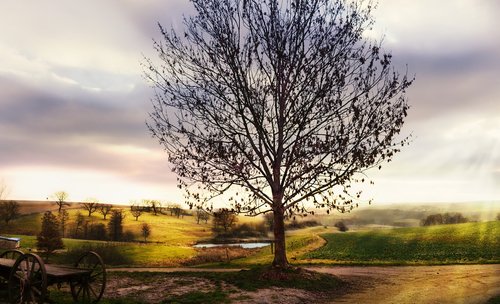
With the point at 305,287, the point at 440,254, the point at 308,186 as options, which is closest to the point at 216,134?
the point at 308,186

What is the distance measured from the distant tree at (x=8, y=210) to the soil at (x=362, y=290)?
307ft

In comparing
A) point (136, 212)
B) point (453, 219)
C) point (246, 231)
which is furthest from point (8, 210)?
point (453, 219)

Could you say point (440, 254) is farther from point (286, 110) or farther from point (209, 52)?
point (209, 52)

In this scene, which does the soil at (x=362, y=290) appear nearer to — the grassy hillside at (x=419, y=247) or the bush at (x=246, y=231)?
the grassy hillside at (x=419, y=247)

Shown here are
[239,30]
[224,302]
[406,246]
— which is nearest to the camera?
[224,302]

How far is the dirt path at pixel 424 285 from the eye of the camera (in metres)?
17.9

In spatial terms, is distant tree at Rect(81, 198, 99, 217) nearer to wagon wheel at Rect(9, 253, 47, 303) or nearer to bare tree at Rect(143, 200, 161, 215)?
bare tree at Rect(143, 200, 161, 215)

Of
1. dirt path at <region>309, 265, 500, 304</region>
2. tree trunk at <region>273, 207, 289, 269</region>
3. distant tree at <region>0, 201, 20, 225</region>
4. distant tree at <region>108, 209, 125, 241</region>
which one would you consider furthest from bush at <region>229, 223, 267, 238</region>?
tree trunk at <region>273, 207, 289, 269</region>

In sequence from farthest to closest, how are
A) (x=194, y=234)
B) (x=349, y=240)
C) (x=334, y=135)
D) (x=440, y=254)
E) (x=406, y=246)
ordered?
(x=194, y=234)
(x=349, y=240)
(x=406, y=246)
(x=440, y=254)
(x=334, y=135)

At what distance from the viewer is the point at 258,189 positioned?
23.1m

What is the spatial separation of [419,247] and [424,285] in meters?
26.4

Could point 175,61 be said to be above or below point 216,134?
above

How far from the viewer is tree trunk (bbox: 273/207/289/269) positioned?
883 inches

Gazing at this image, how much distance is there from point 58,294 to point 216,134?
10891mm
